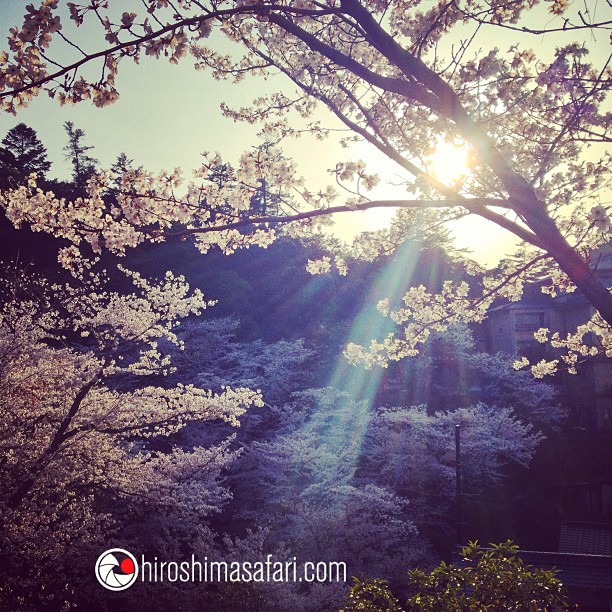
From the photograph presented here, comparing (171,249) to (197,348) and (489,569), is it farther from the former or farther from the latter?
(489,569)

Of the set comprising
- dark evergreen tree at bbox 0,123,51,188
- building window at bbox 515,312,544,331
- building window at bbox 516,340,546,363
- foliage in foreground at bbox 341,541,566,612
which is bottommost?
foliage in foreground at bbox 341,541,566,612

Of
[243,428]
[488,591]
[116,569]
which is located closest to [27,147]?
[243,428]

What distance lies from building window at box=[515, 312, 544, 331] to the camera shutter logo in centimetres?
2285

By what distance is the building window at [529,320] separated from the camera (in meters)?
25.5

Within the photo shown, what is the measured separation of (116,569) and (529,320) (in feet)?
77.8

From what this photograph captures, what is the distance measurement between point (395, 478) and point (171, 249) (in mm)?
13396

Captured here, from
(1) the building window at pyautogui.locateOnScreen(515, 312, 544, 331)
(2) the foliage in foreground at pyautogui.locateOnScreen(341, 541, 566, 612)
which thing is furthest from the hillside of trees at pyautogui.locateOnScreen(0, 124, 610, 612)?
(2) the foliage in foreground at pyautogui.locateOnScreen(341, 541, 566, 612)

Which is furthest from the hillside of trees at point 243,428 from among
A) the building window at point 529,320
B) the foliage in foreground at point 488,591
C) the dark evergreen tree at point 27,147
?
the foliage in foreground at point 488,591

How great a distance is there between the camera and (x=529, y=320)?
2569 centimetres

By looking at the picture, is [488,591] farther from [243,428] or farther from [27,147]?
[27,147]

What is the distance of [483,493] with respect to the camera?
1522cm

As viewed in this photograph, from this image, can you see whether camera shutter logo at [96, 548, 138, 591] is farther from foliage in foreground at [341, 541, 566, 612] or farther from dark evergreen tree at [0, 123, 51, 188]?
dark evergreen tree at [0, 123, 51, 188]

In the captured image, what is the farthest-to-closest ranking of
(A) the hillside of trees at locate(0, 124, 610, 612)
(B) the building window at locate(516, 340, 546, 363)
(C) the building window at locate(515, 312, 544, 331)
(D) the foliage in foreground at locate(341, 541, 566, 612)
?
(C) the building window at locate(515, 312, 544, 331) < (B) the building window at locate(516, 340, 546, 363) < (A) the hillside of trees at locate(0, 124, 610, 612) < (D) the foliage in foreground at locate(341, 541, 566, 612)

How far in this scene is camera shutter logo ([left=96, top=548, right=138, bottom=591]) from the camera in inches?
313
